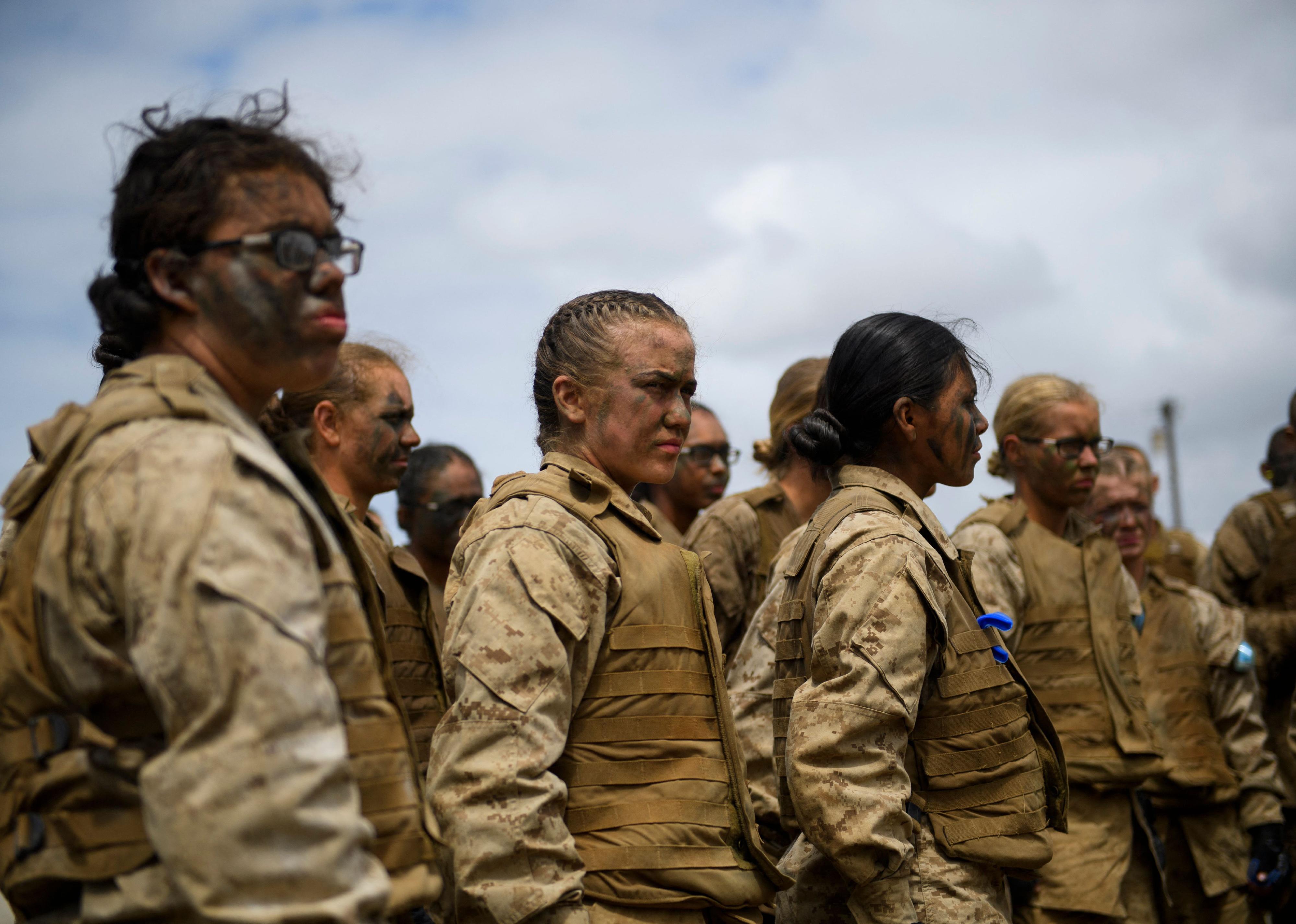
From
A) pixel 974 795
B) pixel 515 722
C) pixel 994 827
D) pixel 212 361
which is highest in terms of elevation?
pixel 212 361

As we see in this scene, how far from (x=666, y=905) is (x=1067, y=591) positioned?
3447 mm

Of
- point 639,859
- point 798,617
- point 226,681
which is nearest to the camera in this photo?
point 226,681

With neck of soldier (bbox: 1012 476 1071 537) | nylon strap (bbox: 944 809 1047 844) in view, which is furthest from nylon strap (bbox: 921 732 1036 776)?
neck of soldier (bbox: 1012 476 1071 537)

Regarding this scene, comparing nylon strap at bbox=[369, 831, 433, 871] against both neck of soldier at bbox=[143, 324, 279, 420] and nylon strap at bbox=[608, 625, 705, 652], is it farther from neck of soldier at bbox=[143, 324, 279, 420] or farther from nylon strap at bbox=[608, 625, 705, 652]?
nylon strap at bbox=[608, 625, 705, 652]

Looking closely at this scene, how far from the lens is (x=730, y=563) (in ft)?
22.5

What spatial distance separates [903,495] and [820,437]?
1.39 feet

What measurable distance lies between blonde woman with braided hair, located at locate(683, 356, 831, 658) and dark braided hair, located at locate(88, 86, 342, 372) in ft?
14.8

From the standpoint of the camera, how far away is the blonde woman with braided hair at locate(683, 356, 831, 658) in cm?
680

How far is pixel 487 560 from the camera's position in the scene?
325 cm

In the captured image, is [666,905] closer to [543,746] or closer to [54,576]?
[543,746]

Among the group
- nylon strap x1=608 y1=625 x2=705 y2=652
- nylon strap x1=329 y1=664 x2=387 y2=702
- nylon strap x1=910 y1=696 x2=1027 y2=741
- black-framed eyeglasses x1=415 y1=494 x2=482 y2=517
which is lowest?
nylon strap x1=910 y1=696 x2=1027 y2=741

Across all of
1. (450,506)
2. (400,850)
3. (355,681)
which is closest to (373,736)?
(355,681)

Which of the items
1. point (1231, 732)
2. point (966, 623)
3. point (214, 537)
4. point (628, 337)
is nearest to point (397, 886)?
point (214, 537)

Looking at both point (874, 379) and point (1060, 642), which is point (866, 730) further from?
point (1060, 642)
